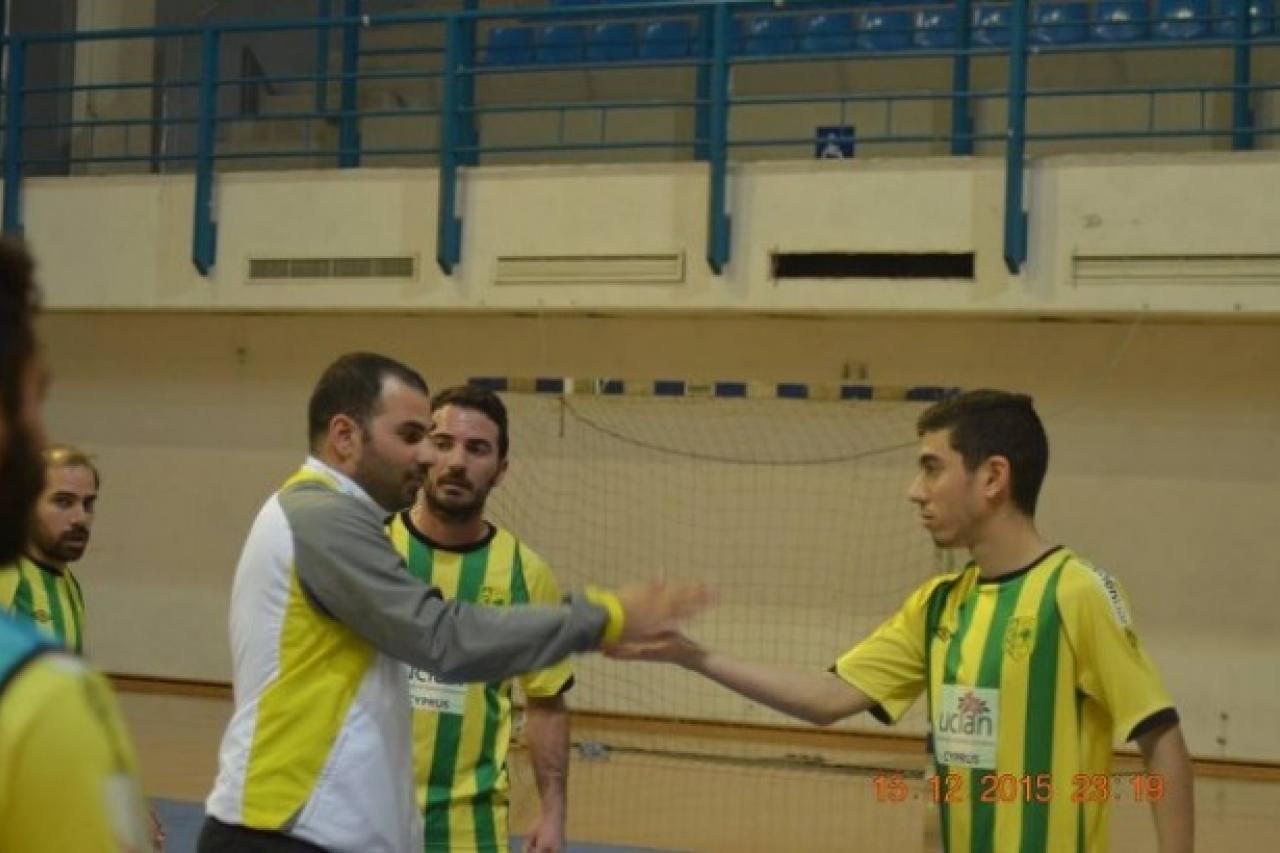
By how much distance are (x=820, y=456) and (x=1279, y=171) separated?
13.6 feet

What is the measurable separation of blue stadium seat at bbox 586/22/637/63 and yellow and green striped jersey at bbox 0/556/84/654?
11.3 metres

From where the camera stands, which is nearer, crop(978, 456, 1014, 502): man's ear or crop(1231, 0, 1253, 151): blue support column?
crop(978, 456, 1014, 502): man's ear

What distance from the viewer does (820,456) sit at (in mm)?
14570

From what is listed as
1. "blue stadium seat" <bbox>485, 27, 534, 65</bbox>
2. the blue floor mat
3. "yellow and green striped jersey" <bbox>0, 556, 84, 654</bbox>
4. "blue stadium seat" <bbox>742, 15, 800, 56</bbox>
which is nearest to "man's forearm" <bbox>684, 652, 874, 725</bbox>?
"yellow and green striped jersey" <bbox>0, 556, 84, 654</bbox>

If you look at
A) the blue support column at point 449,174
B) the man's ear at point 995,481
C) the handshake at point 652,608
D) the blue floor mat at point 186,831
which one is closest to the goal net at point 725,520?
the blue support column at point 449,174

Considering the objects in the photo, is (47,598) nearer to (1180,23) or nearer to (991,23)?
(991,23)

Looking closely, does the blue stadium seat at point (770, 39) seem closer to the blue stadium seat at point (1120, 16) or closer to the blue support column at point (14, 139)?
the blue stadium seat at point (1120, 16)

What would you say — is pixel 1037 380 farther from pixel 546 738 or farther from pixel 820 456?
pixel 546 738

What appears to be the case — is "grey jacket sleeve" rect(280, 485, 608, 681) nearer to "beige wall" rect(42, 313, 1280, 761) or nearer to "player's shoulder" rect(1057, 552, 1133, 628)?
"player's shoulder" rect(1057, 552, 1133, 628)

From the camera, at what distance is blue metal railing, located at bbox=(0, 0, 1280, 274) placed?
12992 mm

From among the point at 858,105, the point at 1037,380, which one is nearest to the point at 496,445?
the point at 1037,380

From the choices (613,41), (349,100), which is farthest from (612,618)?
(349,100)

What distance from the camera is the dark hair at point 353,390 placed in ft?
12.4
